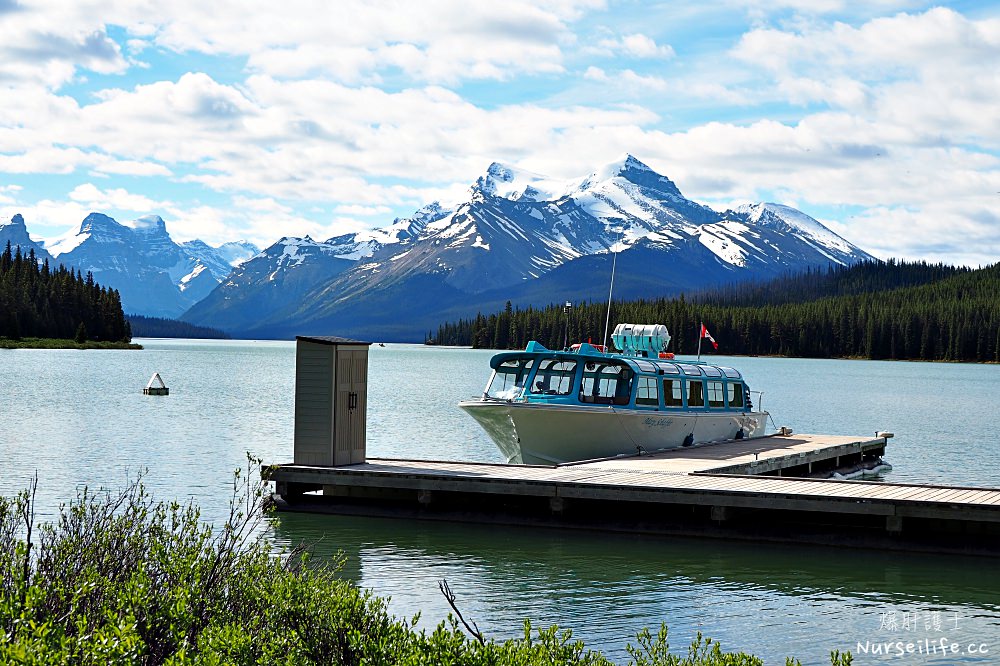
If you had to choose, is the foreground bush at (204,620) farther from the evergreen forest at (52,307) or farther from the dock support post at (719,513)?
the evergreen forest at (52,307)

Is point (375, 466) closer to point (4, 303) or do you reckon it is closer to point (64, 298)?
point (4, 303)

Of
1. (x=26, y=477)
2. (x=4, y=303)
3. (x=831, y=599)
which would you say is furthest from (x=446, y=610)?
(x=4, y=303)

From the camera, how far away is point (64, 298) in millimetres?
151000

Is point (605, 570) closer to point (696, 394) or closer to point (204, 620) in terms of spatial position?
point (204, 620)

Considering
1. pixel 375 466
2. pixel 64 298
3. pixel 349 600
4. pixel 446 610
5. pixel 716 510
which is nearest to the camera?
pixel 349 600

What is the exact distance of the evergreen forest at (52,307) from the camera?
139375 millimetres

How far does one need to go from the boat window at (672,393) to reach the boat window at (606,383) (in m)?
1.86

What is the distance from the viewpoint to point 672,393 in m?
33.2

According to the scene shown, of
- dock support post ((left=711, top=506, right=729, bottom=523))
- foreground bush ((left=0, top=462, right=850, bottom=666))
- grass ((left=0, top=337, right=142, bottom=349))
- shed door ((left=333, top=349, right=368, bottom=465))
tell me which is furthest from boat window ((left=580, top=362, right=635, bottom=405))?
grass ((left=0, top=337, right=142, bottom=349))

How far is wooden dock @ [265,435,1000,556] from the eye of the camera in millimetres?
21312

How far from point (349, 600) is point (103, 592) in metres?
2.17

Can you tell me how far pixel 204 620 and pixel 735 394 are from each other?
29.6m

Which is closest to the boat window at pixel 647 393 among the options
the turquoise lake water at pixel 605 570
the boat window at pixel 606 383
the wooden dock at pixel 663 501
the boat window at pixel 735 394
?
the boat window at pixel 606 383

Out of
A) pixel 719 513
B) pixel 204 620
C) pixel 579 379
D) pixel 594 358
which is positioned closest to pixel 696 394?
pixel 594 358
